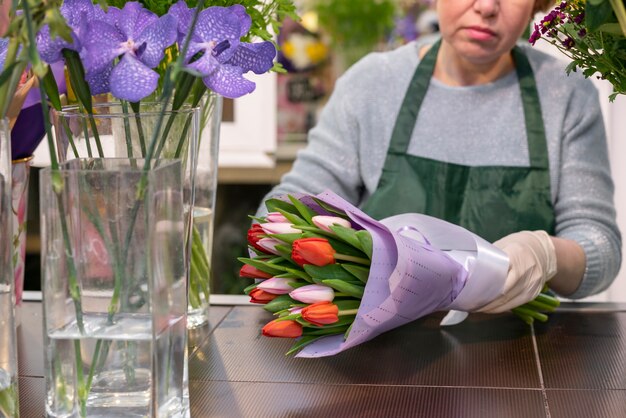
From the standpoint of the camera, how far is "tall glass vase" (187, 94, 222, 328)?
40.4 inches

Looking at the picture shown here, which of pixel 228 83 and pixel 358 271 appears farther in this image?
pixel 358 271

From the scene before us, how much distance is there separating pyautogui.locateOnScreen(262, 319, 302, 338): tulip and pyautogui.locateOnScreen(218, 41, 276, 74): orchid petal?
0.79 feet

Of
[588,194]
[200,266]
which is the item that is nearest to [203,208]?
[200,266]

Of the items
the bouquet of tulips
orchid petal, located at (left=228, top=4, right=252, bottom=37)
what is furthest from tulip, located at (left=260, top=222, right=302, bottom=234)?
orchid petal, located at (left=228, top=4, right=252, bottom=37)

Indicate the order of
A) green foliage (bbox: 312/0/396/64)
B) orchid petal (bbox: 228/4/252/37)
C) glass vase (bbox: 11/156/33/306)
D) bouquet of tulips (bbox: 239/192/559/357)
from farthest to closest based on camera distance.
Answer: green foliage (bbox: 312/0/396/64)
glass vase (bbox: 11/156/33/306)
bouquet of tulips (bbox: 239/192/559/357)
orchid petal (bbox: 228/4/252/37)

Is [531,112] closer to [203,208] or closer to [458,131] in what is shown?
[458,131]

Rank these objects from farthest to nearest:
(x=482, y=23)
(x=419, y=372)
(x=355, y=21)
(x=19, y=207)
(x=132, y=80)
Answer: (x=355, y=21) < (x=482, y=23) < (x=19, y=207) < (x=419, y=372) < (x=132, y=80)

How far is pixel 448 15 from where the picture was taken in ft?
5.07

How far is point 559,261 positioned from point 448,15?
449 mm

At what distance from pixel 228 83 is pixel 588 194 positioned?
101 cm

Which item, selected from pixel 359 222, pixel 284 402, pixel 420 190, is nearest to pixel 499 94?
pixel 420 190

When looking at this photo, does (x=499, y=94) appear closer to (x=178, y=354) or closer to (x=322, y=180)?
(x=322, y=180)

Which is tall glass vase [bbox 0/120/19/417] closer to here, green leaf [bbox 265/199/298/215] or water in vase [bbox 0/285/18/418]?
water in vase [bbox 0/285/18/418]

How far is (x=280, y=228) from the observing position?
3.07 feet
